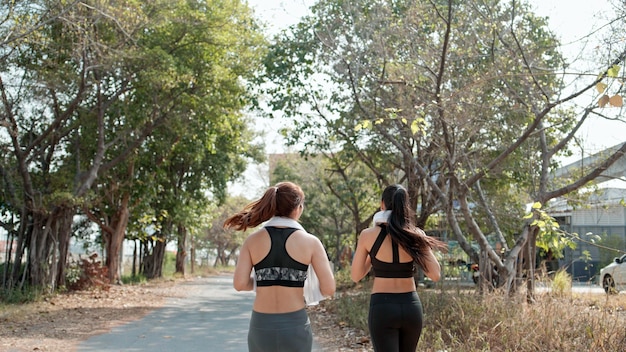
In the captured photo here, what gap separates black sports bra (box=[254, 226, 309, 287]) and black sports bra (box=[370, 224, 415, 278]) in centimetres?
112

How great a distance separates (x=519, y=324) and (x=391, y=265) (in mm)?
3719

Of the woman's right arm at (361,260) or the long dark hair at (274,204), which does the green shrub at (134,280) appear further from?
the long dark hair at (274,204)

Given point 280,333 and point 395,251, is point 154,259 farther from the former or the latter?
point 280,333

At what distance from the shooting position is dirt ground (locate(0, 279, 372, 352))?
33.9ft

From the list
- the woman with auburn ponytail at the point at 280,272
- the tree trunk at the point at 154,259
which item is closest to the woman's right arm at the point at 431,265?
the woman with auburn ponytail at the point at 280,272

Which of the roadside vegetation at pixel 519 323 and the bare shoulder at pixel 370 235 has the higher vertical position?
the bare shoulder at pixel 370 235

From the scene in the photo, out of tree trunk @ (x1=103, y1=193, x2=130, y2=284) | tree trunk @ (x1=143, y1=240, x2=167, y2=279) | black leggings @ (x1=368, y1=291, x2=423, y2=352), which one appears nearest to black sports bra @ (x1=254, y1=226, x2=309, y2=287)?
black leggings @ (x1=368, y1=291, x2=423, y2=352)

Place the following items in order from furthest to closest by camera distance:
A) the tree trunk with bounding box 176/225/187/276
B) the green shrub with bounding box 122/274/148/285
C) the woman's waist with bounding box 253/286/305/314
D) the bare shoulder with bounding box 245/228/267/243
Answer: the tree trunk with bounding box 176/225/187/276
the green shrub with bounding box 122/274/148/285
the bare shoulder with bounding box 245/228/267/243
the woman's waist with bounding box 253/286/305/314

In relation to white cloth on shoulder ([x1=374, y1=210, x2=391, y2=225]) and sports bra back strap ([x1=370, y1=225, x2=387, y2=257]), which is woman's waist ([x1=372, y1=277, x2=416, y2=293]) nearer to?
sports bra back strap ([x1=370, y1=225, x2=387, y2=257])

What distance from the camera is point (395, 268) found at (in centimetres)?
556

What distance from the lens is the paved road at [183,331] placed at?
1024cm

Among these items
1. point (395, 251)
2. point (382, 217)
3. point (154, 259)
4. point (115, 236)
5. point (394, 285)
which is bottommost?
point (154, 259)

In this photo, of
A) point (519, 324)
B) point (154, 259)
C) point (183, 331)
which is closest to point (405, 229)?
point (519, 324)

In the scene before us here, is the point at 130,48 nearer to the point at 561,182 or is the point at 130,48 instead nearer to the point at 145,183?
the point at 145,183
